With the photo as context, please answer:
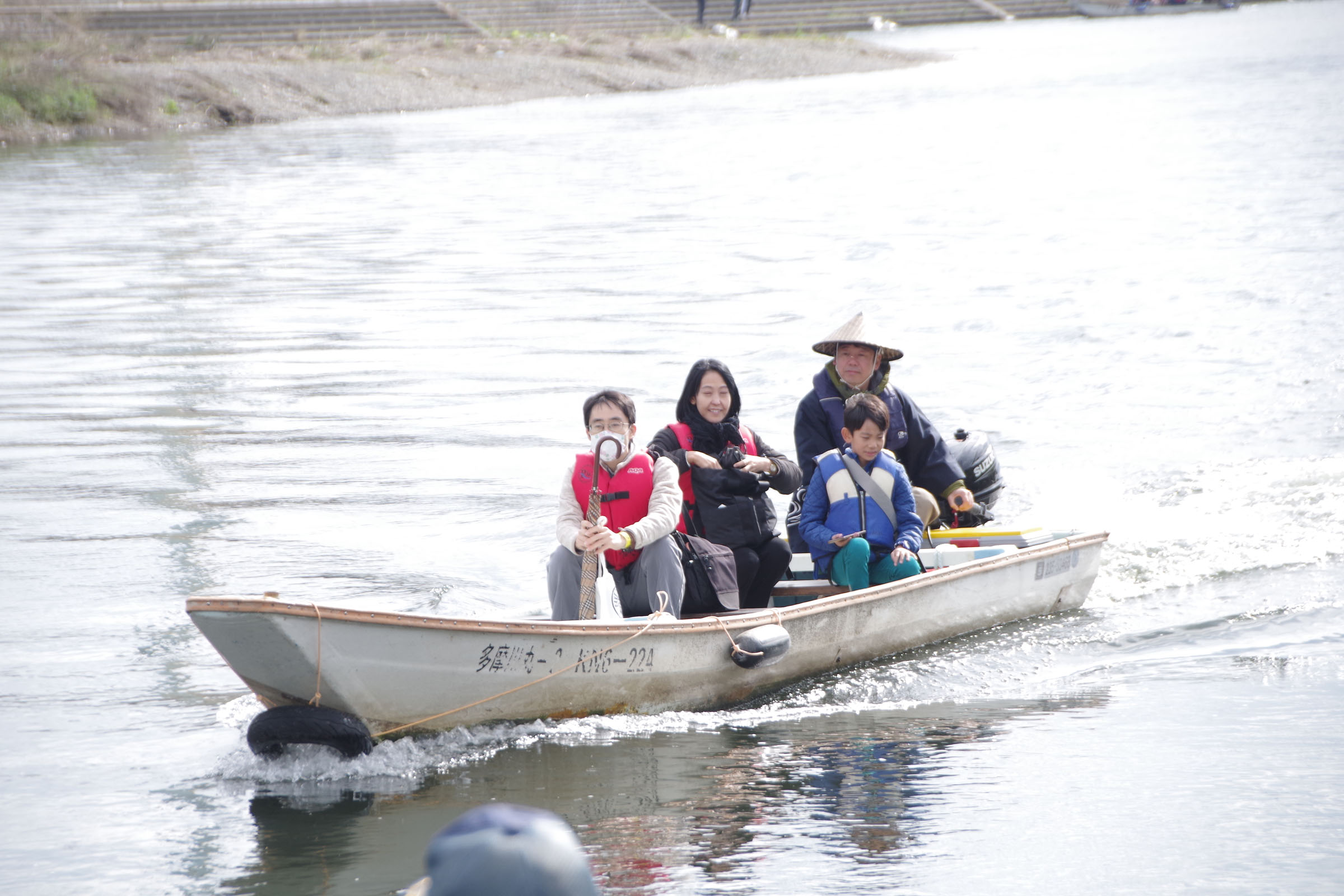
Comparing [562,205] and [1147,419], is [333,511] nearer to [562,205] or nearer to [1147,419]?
[1147,419]

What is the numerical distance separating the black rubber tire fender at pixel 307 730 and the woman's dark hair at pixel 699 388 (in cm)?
210

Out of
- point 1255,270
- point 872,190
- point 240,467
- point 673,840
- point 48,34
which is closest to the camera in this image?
point 673,840

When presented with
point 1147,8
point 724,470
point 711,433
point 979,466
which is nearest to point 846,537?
point 724,470

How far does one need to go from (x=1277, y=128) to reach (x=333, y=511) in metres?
28.2

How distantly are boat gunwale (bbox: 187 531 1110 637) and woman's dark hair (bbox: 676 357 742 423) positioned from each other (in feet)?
3.13

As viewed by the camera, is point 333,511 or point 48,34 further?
point 48,34

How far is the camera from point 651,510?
20.9 ft

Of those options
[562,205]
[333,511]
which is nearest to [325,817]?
[333,511]

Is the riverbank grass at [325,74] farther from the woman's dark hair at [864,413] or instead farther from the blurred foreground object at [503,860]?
the blurred foreground object at [503,860]

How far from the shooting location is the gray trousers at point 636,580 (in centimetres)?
648

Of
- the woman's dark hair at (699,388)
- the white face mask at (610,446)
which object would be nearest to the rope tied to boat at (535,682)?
the white face mask at (610,446)

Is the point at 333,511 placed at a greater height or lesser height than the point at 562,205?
lesser

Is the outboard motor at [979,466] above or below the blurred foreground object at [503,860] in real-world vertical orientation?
below

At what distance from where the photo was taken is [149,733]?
20.8ft
